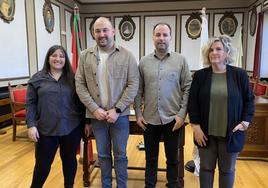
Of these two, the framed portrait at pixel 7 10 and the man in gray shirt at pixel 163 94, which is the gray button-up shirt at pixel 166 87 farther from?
the framed portrait at pixel 7 10

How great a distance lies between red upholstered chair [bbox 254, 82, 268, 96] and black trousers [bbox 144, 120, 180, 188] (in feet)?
8.67

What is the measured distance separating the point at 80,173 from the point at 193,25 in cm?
589

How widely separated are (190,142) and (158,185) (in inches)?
64.7

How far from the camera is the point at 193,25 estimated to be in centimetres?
737

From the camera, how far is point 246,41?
7.26m

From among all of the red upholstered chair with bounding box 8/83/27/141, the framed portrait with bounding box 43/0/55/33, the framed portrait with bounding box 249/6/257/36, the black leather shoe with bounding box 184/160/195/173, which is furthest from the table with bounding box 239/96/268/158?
the framed portrait with bounding box 43/0/55/33

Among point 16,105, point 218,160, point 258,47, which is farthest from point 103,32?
point 258,47

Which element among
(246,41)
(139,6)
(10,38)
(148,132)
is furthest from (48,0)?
(246,41)

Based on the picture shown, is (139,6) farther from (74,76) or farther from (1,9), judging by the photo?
(74,76)

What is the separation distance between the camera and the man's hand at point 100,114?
6.08ft

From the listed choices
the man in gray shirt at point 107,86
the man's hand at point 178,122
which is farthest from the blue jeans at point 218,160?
the man in gray shirt at point 107,86

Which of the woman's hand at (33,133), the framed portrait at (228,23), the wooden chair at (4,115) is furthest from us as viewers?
the framed portrait at (228,23)

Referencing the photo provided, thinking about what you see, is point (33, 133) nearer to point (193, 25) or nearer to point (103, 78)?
point (103, 78)

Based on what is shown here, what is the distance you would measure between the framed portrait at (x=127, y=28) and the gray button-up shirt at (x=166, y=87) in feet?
19.4
